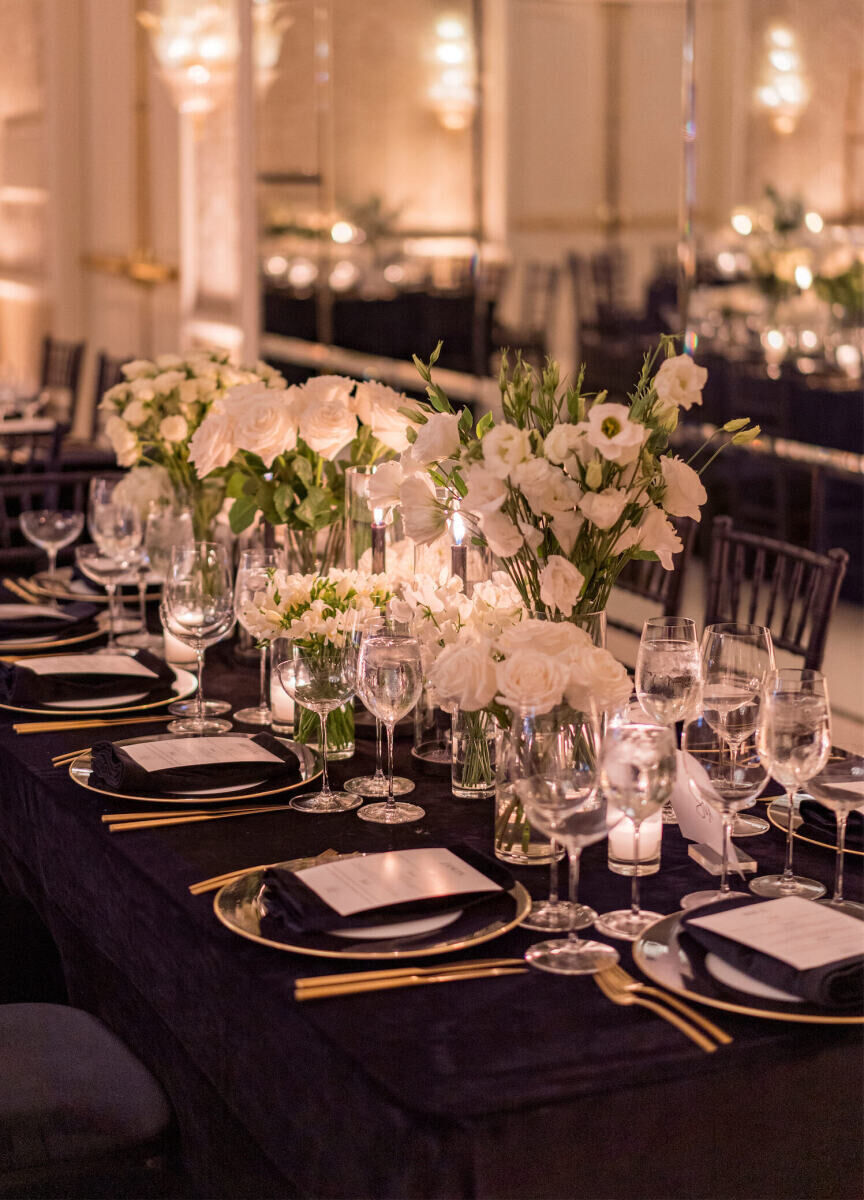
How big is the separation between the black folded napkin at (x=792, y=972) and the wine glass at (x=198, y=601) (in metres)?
1.02

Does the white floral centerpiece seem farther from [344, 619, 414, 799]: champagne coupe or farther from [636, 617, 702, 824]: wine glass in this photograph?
[636, 617, 702, 824]: wine glass

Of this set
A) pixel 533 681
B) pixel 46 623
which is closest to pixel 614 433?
pixel 533 681

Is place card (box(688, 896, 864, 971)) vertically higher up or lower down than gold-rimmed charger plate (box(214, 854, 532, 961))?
higher up

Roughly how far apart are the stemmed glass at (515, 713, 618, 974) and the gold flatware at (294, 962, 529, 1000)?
1.8 inches

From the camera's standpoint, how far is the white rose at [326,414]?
2.49 metres

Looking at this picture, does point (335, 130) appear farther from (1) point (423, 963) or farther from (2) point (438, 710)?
(1) point (423, 963)

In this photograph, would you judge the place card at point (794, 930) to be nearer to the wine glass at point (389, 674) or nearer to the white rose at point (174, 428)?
the wine glass at point (389, 674)

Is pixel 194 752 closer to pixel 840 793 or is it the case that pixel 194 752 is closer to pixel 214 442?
pixel 214 442

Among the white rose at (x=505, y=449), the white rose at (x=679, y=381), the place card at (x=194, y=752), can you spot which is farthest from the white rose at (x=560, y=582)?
the place card at (x=194, y=752)

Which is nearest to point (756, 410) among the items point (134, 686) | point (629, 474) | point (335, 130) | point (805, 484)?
point (805, 484)

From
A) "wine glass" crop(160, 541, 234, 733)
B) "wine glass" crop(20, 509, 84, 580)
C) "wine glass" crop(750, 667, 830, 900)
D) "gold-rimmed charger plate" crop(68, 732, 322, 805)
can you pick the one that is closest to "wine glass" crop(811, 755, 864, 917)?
"wine glass" crop(750, 667, 830, 900)

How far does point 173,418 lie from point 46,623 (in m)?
0.47

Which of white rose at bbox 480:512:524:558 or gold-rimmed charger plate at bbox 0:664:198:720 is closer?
white rose at bbox 480:512:524:558

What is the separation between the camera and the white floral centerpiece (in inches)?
117
